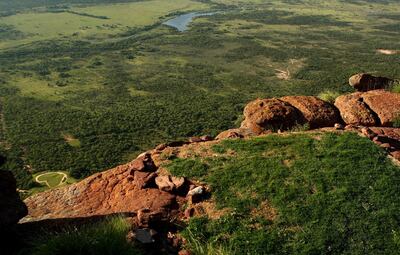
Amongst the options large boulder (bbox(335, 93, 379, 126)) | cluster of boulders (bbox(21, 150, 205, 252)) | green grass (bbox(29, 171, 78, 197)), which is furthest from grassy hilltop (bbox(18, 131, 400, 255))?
green grass (bbox(29, 171, 78, 197))

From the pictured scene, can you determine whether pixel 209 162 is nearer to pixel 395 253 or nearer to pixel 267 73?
pixel 395 253

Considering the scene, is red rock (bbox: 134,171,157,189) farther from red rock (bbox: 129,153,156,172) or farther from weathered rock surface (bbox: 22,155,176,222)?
red rock (bbox: 129,153,156,172)

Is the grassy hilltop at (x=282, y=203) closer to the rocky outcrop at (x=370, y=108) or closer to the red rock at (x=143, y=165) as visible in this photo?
the red rock at (x=143, y=165)

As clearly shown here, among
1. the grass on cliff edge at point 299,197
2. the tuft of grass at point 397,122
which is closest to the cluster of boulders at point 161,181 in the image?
the tuft of grass at point 397,122

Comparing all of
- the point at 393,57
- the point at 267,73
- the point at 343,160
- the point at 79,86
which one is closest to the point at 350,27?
the point at 393,57

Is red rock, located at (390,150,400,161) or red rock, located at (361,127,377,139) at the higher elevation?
red rock, located at (361,127,377,139)
